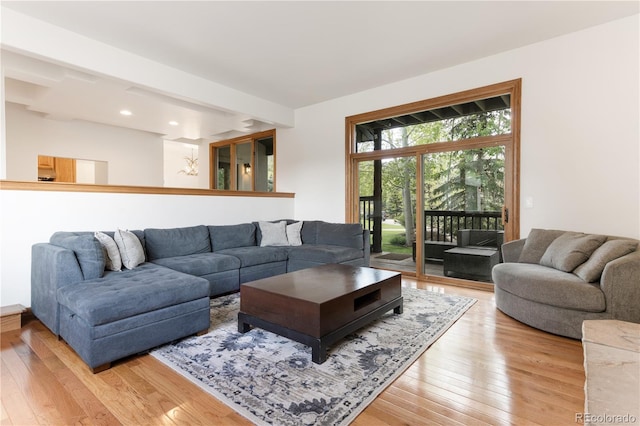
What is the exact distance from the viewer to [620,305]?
2312mm

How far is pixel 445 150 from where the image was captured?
4.36 metres

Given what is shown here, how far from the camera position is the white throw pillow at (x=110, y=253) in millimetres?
2887

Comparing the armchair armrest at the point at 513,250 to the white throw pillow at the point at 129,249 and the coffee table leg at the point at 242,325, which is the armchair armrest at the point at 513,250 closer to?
the coffee table leg at the point at 242,325

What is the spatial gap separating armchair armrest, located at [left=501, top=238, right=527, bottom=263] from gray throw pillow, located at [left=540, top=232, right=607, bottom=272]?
31 centimetres

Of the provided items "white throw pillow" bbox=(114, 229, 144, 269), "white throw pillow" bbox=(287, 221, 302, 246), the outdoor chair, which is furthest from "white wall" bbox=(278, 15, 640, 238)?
"white throw pillow" bbox=(114, 229, 144, 269)

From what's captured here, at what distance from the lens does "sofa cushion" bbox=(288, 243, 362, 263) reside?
13.5ft

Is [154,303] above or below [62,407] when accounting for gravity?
above

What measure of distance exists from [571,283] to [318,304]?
6.75 feet

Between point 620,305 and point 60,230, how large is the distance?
4946mm

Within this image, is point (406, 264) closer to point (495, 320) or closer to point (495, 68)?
point (495, 320)

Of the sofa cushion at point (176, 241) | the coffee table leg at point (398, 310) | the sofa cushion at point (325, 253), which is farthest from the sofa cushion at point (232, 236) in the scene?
the coffee table leg at point (398, 310)

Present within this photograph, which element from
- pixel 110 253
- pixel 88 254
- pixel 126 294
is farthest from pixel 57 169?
pixel 126 294

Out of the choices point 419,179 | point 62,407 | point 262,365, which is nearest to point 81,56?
point 62,407

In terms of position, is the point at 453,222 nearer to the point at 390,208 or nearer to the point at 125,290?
the point at 390,208
